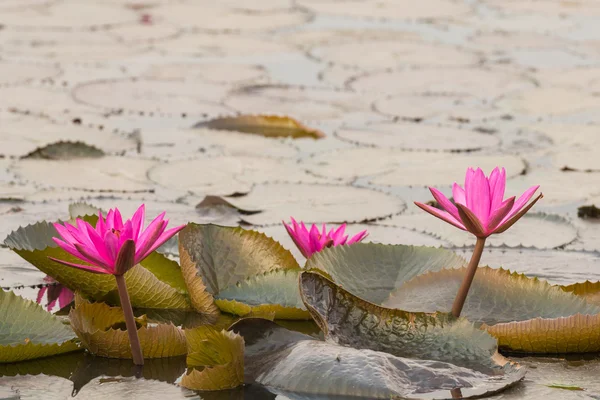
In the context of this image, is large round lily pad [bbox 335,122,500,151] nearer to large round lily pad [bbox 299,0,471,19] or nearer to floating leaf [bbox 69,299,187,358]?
floating leaf [bbox 69,299,187,358]

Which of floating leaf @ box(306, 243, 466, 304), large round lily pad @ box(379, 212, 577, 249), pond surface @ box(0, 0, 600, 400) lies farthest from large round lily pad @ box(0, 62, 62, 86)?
floating leaf @ box(306, 243, 466, 304)

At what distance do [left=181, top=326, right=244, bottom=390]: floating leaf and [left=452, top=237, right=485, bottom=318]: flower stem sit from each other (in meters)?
0.30

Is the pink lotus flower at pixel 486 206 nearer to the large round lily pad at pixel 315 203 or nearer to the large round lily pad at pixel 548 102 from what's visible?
the large round lily pad at pixel 315 203

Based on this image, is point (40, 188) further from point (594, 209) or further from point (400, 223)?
point (594, 209)

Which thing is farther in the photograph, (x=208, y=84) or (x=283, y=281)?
A: (x=208, y=84)

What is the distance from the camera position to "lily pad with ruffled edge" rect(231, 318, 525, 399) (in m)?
1.30

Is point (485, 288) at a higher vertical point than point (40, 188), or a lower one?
higher

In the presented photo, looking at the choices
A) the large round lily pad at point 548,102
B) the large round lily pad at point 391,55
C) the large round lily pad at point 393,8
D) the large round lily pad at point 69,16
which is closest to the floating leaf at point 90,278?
the large round lily pad at point 548,102

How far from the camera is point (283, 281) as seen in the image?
1599 millimetres

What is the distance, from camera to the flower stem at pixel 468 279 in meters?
1.34

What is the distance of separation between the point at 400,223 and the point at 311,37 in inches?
109

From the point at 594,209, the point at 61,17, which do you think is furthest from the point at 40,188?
the point at 61,17

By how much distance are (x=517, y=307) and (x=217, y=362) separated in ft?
1.54

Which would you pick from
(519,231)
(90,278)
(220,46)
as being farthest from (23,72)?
(90,278)
